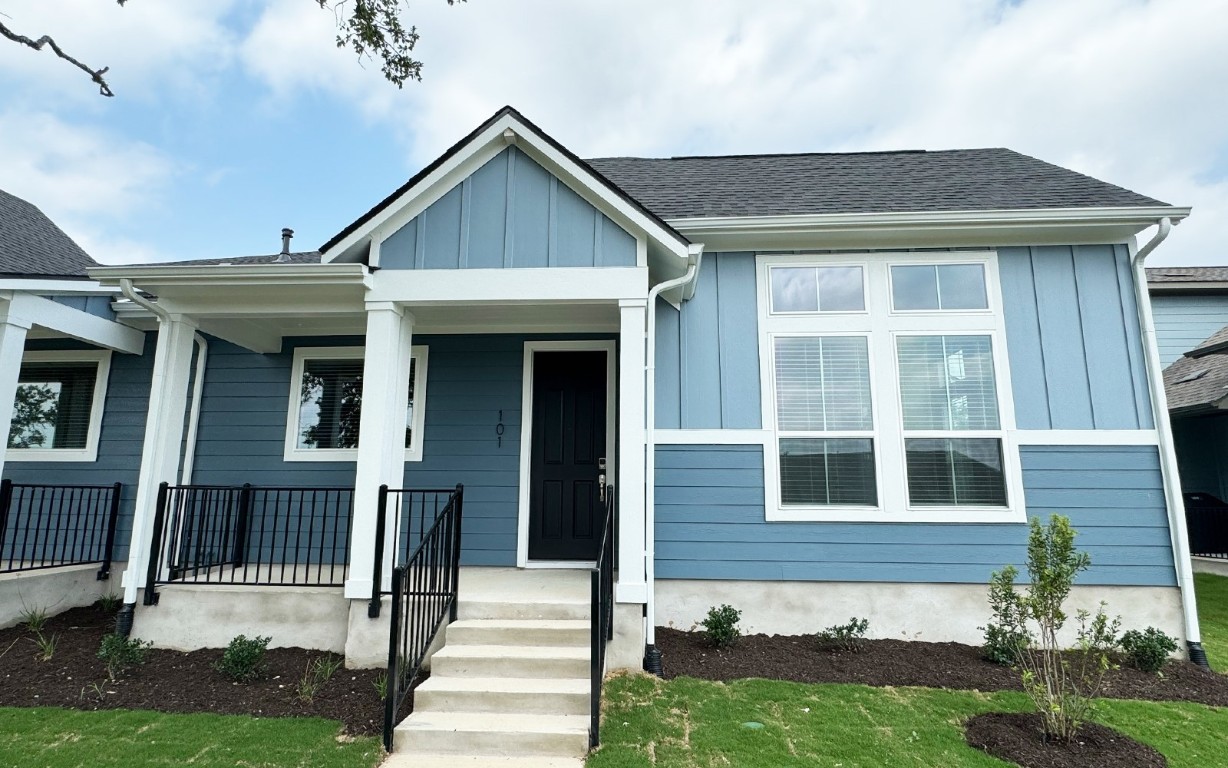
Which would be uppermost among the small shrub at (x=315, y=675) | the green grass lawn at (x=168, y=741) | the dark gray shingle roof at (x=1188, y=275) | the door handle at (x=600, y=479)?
the dark gray shingle roof at (x=1188, y=275)

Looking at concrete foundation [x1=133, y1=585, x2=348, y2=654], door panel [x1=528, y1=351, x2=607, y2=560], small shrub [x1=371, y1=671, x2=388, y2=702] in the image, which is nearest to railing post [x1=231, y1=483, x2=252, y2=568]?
concrete foundation [x1=133, y1=585, x2=348, y2=654]

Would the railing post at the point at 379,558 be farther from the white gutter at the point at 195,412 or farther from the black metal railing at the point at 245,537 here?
the white gutter at the point at 195,412

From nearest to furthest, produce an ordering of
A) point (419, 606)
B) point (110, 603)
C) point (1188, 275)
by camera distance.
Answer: point (419, 606) < point (110, 603) < point (1188, 275)

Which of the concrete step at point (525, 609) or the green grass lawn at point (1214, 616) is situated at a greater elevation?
the concrete step at point (525, 609)

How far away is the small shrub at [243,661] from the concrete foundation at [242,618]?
0.47 m

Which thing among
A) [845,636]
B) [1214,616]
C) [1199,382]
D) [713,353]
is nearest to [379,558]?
[713,353]

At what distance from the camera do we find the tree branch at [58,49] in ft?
13.5

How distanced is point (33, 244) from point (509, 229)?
7320 mm

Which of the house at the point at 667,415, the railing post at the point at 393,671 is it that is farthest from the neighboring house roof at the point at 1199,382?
the railing post at the point at 393,671

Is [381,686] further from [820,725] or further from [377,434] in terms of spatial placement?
[820,725]

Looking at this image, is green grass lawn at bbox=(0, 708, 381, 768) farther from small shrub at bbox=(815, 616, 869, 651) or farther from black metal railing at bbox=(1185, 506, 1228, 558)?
black metal railing at bbox=(1185, 506, 1228, 558)

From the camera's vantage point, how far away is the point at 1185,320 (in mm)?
10742

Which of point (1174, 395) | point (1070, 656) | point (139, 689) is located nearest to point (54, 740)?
point (139, 689)

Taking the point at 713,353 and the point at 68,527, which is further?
the point at 68,527
